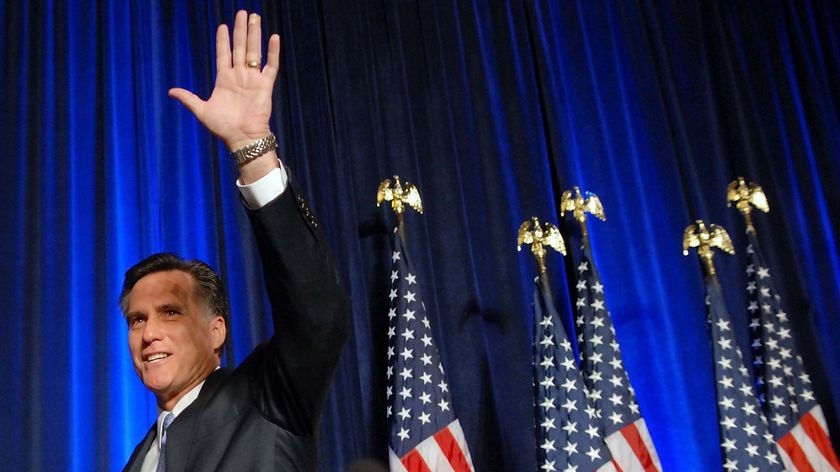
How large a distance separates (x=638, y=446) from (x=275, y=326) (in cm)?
279

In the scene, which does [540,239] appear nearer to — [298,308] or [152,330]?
[152,330]

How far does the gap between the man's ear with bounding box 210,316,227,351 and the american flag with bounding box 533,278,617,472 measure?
214 cm

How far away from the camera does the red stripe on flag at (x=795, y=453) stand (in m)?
4.11

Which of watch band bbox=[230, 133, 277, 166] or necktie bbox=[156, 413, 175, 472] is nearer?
watch band bbox=[230, 133, 277, 166]

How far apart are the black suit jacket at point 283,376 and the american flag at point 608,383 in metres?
2.61

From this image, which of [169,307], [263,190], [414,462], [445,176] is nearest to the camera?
[263,190]

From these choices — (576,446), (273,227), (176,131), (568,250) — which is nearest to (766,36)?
(568,250)

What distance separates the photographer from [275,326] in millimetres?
1562

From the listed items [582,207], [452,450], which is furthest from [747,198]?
[452,450]

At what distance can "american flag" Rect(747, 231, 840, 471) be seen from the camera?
413cm

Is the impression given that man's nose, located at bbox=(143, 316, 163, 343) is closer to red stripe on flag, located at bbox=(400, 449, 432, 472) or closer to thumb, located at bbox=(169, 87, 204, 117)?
thumb, located at bbox=(169, 87, 204, 117)

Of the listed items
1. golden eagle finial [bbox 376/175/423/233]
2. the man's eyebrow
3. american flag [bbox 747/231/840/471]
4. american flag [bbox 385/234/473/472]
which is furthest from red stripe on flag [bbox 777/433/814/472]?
the man's eyebrow

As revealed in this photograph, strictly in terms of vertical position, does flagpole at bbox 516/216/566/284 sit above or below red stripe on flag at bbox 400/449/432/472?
above

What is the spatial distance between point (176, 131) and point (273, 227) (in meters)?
3.05
